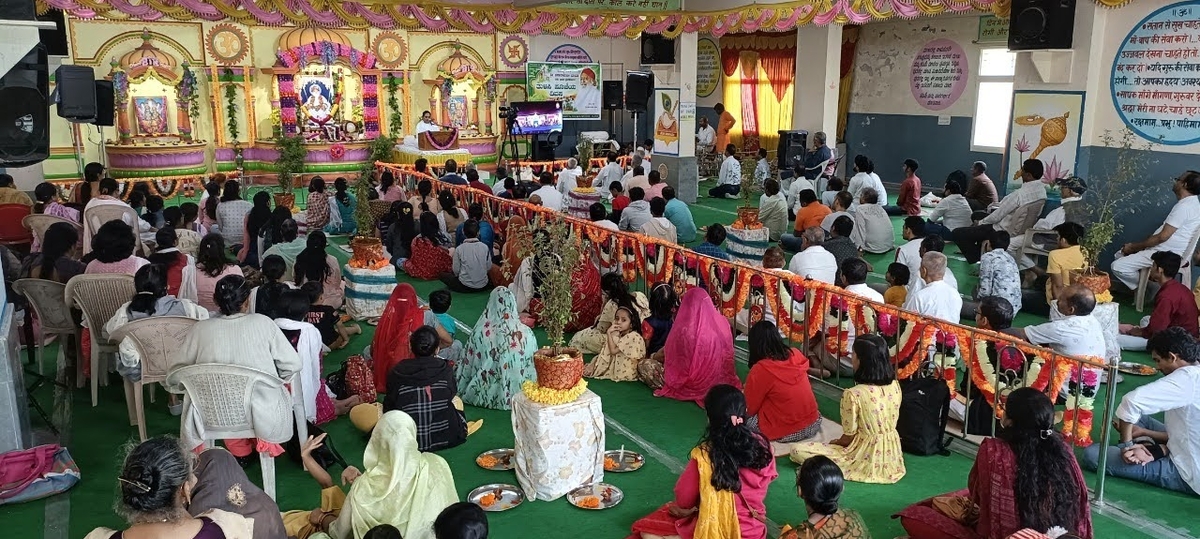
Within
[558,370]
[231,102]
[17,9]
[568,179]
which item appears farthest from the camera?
[231,102]

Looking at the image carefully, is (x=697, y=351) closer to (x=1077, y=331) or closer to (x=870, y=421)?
(x=870, y=421)

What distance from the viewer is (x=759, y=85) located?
59.3ft

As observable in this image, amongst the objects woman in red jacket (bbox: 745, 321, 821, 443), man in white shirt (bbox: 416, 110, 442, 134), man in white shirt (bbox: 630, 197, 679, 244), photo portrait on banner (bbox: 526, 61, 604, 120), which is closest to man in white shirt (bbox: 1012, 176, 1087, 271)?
man in white shirt (bbox: 630, 197, 679, 244)

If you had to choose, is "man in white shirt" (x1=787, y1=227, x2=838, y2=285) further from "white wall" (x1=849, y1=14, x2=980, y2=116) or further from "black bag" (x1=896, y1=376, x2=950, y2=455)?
"white wall" (x1=849, y1=14, x2=980, y2=116)

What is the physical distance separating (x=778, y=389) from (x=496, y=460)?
5.26 ft

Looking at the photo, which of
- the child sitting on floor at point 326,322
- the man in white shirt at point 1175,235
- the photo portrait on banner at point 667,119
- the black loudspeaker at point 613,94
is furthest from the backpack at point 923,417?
the black loudspeaker at point 613,94

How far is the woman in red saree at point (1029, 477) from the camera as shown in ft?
10.7

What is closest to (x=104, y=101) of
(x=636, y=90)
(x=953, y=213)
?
(x=636, y=90)

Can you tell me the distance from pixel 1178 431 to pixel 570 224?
489cm

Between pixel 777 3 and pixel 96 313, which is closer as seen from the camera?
pixel 96 313

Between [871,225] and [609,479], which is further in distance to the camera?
[871,225]

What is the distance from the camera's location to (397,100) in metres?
17.4

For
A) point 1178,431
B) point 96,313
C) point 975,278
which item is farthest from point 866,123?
point 96,313

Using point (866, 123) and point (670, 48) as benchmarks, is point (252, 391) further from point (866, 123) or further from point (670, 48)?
point (866, 123)
